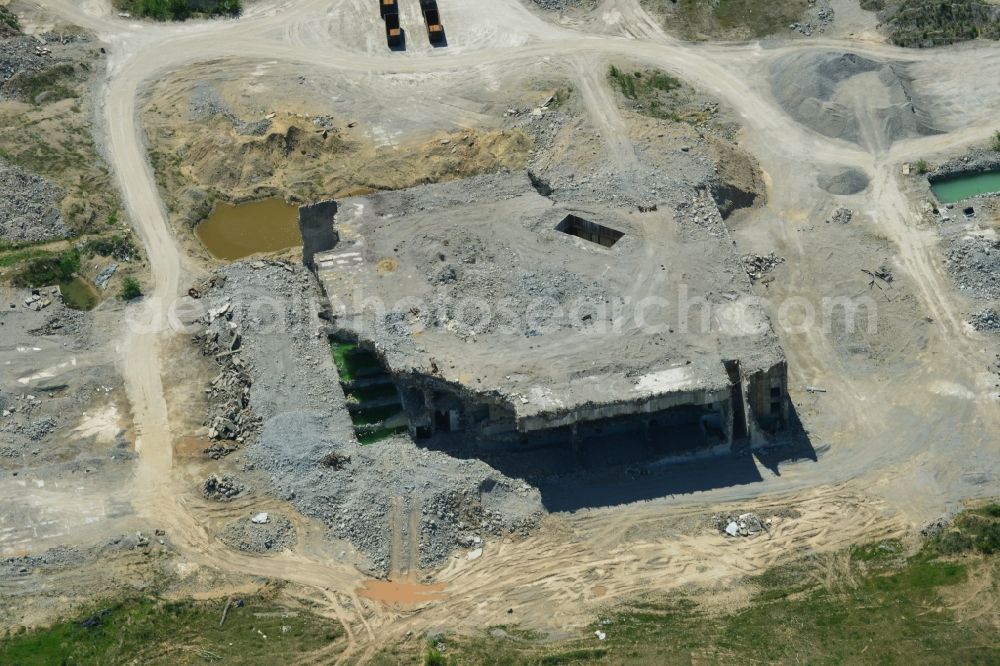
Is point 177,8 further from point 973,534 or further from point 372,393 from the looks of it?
point 973,534

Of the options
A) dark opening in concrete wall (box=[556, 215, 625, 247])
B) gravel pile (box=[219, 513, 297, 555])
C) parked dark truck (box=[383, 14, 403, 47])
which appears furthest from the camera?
parked dark truck (box=[383, 14, 403, 47])

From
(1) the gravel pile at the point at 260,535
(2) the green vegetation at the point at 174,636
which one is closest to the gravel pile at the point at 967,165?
(1) the gravel pile at the point at 260,535

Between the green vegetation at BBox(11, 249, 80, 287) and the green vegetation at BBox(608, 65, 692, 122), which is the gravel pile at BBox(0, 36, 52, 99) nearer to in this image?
the green vegetation at BBox(11, 249, 80, 287)

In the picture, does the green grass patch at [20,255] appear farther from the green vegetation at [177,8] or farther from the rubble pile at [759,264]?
the rubble pile at [759,264]

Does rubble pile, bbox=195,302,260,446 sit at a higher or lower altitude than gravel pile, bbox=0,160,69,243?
lower

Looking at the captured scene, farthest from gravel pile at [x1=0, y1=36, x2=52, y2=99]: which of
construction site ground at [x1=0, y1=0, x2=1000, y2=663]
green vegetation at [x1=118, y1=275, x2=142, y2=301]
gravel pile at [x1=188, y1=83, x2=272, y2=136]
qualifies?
green vegetation at [x1=118, y1=275, x2=142, y2=301]
